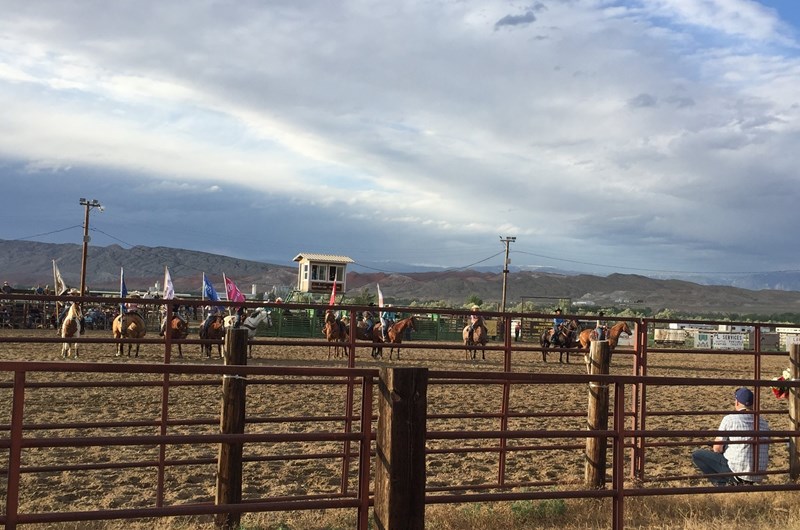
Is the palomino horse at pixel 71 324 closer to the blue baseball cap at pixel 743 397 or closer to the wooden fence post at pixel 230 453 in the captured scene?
the wooden fence post at pixel 230 453

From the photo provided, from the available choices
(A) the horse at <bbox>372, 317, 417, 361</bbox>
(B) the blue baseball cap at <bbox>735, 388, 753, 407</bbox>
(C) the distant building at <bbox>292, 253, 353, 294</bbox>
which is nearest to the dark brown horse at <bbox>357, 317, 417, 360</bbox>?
(A) the horse at <bbox>372, 317, 417, 361</bbox>

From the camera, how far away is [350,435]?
3578 millimetres

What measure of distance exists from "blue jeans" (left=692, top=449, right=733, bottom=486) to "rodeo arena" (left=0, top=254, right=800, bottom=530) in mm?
74

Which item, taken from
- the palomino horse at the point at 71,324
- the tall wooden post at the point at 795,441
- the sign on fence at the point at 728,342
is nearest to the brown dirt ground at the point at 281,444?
the tall wooden post at the point at 795,441

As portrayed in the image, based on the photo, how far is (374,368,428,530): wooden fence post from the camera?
3.48 meters

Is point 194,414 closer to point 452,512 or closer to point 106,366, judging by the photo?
point 452,512

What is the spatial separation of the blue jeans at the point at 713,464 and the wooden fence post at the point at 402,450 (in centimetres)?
420

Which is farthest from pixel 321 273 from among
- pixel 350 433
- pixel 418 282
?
pixel 418 282

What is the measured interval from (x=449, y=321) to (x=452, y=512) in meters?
32.8

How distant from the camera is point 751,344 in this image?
1426 inches

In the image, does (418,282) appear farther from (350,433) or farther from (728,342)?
(350,433)

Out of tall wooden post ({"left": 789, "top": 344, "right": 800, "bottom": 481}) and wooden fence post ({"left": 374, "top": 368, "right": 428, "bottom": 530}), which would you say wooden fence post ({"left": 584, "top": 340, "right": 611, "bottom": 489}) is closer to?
tall wooden post ({"left": 789, "top": 344, "right": 800, "bottom": 481})

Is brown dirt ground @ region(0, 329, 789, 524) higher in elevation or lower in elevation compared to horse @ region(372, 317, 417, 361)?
lower

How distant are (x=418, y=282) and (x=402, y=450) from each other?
148 meters
